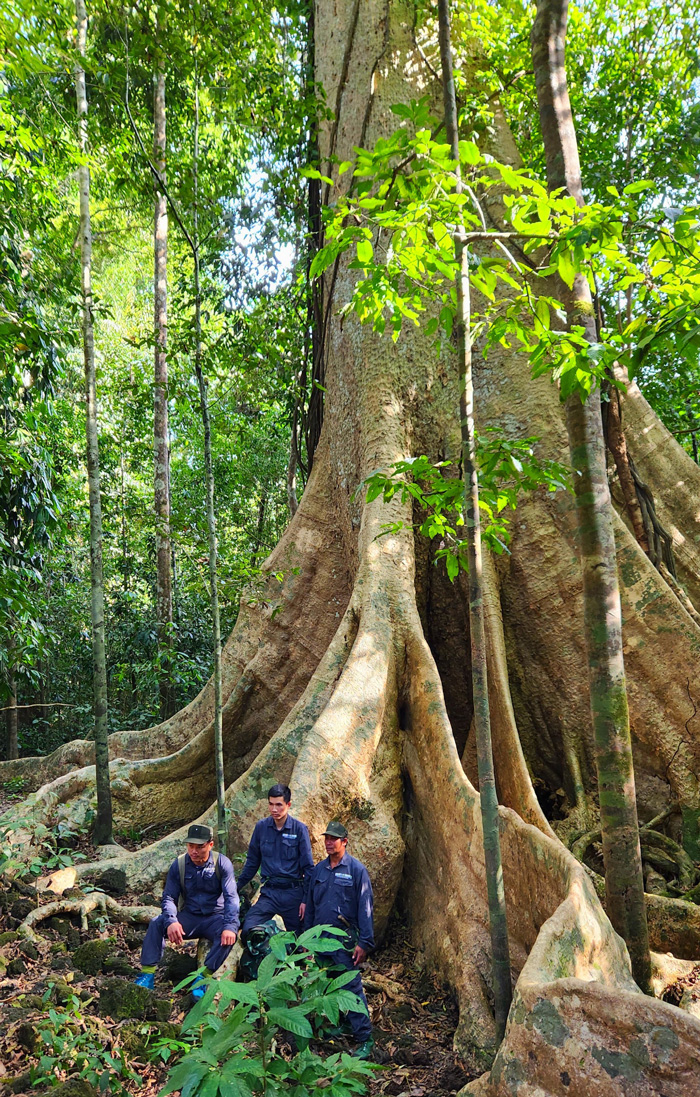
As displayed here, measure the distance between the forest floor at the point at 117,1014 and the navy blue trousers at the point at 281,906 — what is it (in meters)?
0.48

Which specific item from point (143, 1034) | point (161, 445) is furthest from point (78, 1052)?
point (161, 445)

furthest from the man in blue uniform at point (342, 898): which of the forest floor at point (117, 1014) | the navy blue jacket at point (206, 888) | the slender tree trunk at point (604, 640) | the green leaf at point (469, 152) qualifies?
the green leaf at point (469, 152)

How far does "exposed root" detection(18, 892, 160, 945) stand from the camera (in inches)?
163

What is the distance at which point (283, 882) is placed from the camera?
376cm

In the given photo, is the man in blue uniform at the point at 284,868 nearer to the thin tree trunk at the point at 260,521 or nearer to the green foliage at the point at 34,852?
the green foliage at the point at 34,852

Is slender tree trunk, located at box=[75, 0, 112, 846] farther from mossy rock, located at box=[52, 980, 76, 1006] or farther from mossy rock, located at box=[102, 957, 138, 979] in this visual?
mossy rock, located at box=[52, 980, 76, 1006]

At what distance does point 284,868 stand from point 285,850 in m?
0.09

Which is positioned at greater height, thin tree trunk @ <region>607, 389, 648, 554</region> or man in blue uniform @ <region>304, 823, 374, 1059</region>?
thin tree trunk @ <region>607, 389, 648, 554</region>

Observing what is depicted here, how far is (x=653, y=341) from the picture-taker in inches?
77.2

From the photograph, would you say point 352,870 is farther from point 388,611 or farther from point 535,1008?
point 388,611

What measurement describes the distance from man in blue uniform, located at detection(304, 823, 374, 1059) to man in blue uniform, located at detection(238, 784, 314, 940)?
0.66 feet

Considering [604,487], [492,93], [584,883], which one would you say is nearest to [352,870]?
[584,883]

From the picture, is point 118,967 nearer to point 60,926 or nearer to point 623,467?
point 60,926

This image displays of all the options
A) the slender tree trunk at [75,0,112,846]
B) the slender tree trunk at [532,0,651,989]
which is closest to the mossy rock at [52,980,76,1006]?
the slender tree trunk at [75,0,112,846]
